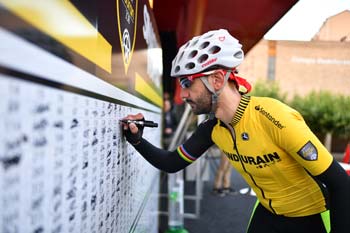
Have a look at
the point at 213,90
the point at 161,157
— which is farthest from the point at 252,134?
the point at 161,157

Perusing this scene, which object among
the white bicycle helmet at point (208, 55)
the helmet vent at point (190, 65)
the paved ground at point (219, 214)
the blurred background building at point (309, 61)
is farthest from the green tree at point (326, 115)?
the helmet vent at point (190, 65)

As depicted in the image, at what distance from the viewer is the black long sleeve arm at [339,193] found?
108 cm

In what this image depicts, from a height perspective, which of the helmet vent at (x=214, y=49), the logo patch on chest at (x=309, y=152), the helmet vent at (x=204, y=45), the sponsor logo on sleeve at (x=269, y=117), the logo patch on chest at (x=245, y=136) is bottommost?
the logo patch on chest at (x=309, y=152)

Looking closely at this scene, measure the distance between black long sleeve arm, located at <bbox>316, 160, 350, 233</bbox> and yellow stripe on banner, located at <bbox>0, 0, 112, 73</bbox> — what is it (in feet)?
2.74

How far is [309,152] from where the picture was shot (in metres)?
1.10

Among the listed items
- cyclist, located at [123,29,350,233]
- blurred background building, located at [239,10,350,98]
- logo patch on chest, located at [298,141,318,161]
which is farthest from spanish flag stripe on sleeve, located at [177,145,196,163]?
blurred background building, located at [239,10,350,98]

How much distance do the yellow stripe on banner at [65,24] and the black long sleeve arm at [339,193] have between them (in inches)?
32.9

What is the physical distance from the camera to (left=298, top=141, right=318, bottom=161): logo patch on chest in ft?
3.61

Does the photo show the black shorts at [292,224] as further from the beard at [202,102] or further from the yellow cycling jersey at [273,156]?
the beard at [202,102]

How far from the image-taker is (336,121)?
10.1 metres

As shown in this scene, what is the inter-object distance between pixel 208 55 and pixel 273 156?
50cm

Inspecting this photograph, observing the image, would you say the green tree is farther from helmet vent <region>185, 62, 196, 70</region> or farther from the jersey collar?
helmet vent <region>185, 62, 196, 70</region>

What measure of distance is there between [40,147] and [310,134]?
3.06ft

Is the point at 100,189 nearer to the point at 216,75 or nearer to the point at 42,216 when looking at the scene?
the point at 42,216
